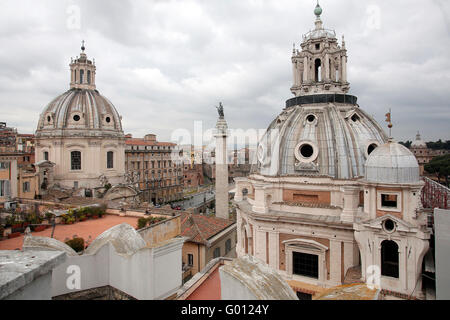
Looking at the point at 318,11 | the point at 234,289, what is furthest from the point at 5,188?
the point at 318,11

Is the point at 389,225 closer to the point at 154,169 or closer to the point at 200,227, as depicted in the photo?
the point at 200,227

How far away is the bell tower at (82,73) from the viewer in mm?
36125

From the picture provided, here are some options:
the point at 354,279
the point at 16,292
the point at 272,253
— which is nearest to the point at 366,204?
the point at 354,279

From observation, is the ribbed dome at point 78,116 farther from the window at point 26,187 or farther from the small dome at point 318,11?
the small dome at point 318,11

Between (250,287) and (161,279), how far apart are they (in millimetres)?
2074

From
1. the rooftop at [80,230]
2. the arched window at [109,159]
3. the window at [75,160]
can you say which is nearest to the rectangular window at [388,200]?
the rooftop at [80,230]

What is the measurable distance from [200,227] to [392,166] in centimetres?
1479

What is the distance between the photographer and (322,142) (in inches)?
687

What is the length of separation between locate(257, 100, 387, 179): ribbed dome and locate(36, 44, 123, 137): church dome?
23.8m

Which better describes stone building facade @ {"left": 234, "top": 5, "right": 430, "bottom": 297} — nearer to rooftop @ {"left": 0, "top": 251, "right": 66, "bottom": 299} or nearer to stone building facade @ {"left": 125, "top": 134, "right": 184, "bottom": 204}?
rooftop @ {"left": 0, "top": 251, "right": 66, "bottom": 299}

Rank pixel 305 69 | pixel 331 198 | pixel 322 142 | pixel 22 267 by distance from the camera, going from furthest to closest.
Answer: pixel 305 69
pixel 322 142
pixel 331 198
pixel 22 267

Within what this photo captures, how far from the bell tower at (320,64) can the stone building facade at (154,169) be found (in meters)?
37.7

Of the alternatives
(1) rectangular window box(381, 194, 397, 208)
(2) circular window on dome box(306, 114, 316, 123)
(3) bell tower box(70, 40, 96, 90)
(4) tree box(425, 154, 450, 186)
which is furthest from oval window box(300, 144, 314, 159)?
(4) tree box(425, 154, 450, 186)

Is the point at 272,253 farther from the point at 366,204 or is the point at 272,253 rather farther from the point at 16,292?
the point at 16,292
